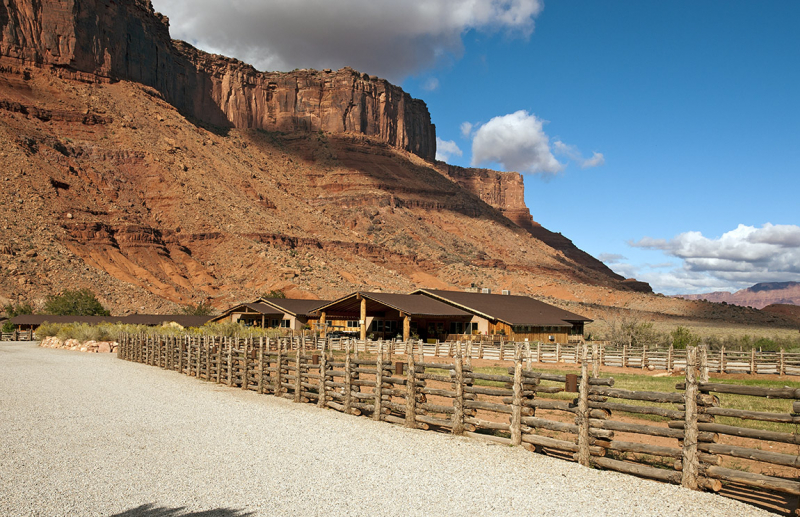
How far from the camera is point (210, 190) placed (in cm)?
8738

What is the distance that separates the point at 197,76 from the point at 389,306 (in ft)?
376

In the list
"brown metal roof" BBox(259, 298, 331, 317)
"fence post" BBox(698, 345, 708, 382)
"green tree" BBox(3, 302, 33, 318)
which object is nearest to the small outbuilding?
"brown metal roof" BBox(259, 298, 331, 317)

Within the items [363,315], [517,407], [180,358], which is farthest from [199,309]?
[517,407]

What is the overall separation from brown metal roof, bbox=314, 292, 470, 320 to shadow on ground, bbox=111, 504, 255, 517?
93.8 feet

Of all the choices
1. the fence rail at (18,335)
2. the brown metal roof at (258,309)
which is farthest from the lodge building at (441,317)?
the fence rail at (18,335)

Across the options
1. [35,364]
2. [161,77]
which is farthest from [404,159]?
[35,364]

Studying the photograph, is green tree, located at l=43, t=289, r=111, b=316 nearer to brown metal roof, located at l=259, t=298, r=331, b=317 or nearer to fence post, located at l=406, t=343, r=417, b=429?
brown metal roof, located at l=259, t=298, r=331, b=317

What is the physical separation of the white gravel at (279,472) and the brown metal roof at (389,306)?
22.6m

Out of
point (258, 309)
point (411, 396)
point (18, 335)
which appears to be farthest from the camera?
point (18, 335)

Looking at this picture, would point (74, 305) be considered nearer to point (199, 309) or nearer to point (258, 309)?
point (199, 309)

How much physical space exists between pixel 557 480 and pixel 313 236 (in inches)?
3237

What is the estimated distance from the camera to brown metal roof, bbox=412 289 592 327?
127 ft

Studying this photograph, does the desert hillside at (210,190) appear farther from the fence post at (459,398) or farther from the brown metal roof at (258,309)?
the fence post at (459,398)

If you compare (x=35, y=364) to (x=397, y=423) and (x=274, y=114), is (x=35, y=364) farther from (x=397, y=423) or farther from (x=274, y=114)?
(x=274, y=114)
